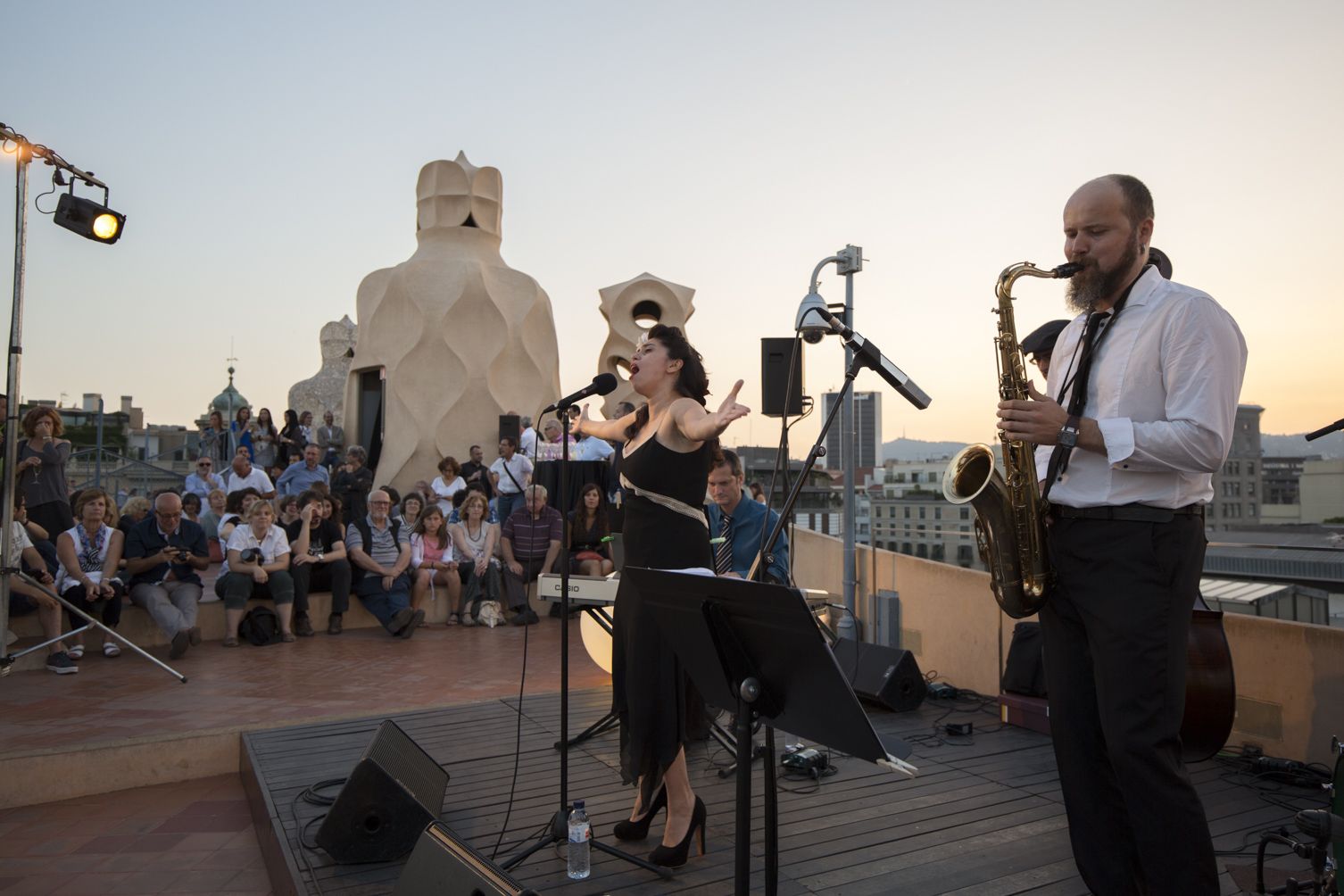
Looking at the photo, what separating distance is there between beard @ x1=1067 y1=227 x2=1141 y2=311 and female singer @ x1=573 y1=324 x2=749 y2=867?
118 centimetres

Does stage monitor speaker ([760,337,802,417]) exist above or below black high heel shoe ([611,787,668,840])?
above

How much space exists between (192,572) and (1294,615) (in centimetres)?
779

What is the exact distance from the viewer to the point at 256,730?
15.8ft

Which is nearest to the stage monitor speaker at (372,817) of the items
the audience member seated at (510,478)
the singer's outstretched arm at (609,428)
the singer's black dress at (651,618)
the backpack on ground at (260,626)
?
the singer's black dress at (651,618)

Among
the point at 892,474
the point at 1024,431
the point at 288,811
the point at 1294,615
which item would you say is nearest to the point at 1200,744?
the point at 1294,615

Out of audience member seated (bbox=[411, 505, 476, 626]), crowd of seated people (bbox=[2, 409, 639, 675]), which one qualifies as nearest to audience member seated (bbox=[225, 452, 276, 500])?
crowd of seated people (bbox=[2, 409, 639, 675])

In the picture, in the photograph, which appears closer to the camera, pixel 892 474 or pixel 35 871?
pixel 35 871

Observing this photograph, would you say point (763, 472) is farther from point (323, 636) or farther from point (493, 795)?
point (493, 795)

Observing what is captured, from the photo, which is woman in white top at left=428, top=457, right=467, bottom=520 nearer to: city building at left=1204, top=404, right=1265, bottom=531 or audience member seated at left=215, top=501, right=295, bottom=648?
audience member seated at left=215, top=501, right=295, bottom=648

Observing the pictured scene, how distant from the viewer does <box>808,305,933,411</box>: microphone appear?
2.74 meters

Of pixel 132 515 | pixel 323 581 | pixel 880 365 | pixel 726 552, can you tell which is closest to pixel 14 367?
pixel 132 515

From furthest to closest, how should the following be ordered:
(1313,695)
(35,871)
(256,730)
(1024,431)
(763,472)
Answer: (763,472) → (256,730) → (1313,695) → (35,871) → (1024,431)

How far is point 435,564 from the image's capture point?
857 cm

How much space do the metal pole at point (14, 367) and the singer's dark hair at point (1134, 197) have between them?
5716 millimetres
